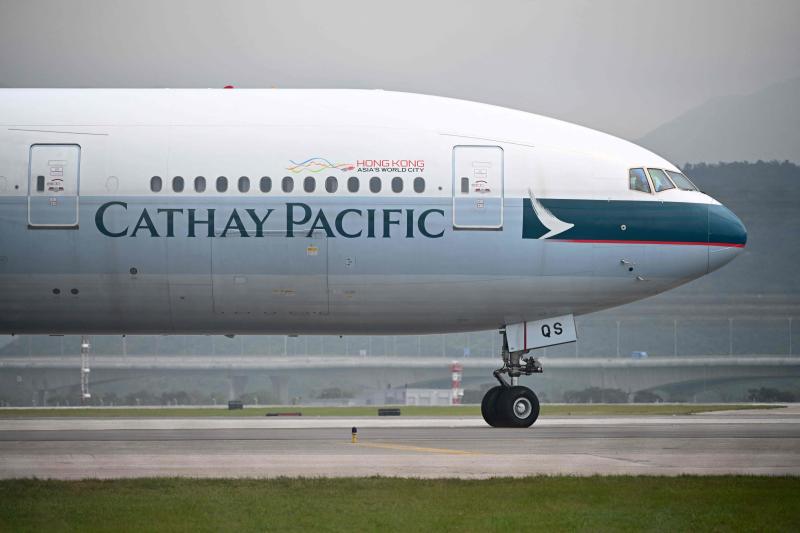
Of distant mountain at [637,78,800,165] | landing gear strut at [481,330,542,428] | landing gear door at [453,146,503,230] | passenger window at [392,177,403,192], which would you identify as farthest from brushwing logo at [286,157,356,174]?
distant mountain at [637,78,800,165]

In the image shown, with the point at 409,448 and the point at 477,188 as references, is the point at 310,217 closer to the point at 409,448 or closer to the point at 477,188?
the point at 477,188

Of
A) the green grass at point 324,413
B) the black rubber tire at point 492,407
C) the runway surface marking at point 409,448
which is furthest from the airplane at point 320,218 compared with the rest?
the green grass at point 324,413

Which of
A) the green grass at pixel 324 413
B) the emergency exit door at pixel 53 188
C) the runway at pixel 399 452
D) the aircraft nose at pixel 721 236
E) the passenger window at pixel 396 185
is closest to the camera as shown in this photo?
the runway at pixel 399 452

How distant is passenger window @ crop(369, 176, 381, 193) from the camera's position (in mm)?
24094

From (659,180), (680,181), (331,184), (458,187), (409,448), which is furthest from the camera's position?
(680,181)

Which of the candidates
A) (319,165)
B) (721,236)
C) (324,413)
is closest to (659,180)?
(721,236)

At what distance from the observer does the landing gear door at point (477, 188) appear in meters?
24.2

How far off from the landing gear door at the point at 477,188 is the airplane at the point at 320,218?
0.12 feet

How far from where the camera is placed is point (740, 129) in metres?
37.0

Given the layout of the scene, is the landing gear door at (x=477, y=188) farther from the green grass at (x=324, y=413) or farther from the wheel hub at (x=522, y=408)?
the green grass at (x=324, y=413)

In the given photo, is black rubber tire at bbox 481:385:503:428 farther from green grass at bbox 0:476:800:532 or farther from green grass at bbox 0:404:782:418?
green grass at bbox 0:404:782:418

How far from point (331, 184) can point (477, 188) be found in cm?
313

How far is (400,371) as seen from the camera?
109 meters

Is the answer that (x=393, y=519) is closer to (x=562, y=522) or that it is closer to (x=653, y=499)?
(x=562, y=522)
